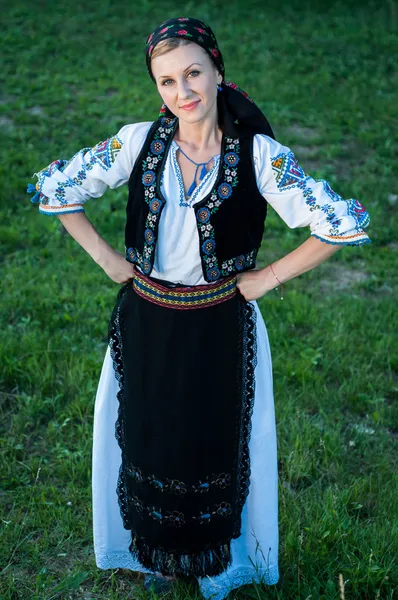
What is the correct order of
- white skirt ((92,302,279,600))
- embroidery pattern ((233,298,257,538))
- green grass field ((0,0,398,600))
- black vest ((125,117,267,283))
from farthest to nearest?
1. green grass field ((0,0,398,600))
2. white skirt ((92,302,279,600))
3. embroidery pattern ((233,298,257,538))
4. black vest ((125,117,267,283))

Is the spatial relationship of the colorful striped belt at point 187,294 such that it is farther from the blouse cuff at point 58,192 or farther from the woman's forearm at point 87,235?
the blouse cuff at point 58,192

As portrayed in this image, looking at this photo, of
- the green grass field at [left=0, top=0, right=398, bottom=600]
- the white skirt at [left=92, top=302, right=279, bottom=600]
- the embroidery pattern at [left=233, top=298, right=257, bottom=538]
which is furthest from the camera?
the green grass field at [left=0, top=0, right=398, bottom=600]

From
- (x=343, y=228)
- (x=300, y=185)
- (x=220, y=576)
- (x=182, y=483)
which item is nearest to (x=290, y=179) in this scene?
(x=300, y=185)

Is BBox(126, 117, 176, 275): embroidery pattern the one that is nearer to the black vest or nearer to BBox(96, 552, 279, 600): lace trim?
the black vest

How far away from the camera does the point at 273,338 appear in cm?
485

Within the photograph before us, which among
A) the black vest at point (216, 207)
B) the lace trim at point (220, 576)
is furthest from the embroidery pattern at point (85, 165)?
the lace trim at point (220, 576)

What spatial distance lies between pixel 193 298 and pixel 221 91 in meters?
0.72

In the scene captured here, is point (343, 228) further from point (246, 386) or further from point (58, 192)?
point (58, 192)

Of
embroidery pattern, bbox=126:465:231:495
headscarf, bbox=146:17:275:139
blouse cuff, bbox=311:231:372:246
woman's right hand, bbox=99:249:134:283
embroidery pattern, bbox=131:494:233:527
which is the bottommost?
embroidery pattern, bbox=131:494:233:527

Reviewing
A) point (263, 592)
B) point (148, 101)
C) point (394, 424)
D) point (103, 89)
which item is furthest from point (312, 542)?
point (103, 89)

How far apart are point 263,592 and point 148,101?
6.80 metres

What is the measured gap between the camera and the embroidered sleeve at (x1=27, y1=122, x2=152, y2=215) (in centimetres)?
265

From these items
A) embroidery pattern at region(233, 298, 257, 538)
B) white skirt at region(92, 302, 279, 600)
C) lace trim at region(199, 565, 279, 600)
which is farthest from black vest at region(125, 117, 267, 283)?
lace trim at region(199, 565, 279, 600)

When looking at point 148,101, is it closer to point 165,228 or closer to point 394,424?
point 394,424
